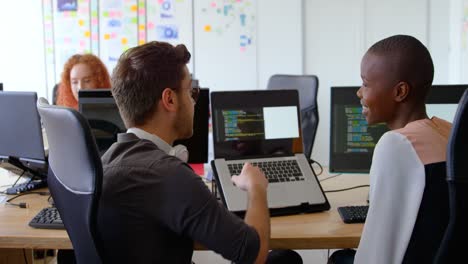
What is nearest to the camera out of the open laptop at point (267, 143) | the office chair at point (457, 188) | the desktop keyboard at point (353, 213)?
the office chair at point (457, 188)

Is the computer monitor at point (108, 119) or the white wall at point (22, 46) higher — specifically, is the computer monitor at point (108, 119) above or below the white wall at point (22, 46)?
below

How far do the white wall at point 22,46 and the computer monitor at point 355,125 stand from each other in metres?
3.46

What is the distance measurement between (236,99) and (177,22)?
9.06 feet

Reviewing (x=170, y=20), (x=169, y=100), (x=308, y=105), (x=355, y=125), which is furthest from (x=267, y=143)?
(x=170, y=20)

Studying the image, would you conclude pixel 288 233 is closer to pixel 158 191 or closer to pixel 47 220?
pixel 158 191

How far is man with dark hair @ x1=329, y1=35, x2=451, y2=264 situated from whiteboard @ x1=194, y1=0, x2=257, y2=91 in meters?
3.15

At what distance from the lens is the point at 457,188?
A: 1.13 metres

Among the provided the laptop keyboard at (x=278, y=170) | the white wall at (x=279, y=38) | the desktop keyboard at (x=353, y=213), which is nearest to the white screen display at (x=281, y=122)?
the laptop keyboard at (x=278, y=170)

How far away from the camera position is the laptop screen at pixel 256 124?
1.98m

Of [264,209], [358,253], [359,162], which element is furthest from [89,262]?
[359,162]

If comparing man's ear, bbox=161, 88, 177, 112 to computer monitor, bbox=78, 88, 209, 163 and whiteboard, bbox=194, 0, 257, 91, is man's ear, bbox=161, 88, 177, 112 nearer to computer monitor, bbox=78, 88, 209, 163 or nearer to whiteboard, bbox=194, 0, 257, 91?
computer monitor, bbox=78, 88, 209, 163

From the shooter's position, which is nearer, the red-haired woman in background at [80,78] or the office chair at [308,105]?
the red-haired woman in background at [80,78]

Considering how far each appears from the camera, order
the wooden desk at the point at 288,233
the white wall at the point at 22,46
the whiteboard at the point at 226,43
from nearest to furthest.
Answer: the wooden desk at the point at 288,233 < the whiteboard at the point at 226,43 < the white wall at the point at 22,46

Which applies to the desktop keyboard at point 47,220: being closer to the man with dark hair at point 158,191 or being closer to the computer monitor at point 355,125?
the man with dark hair at point 158,191
